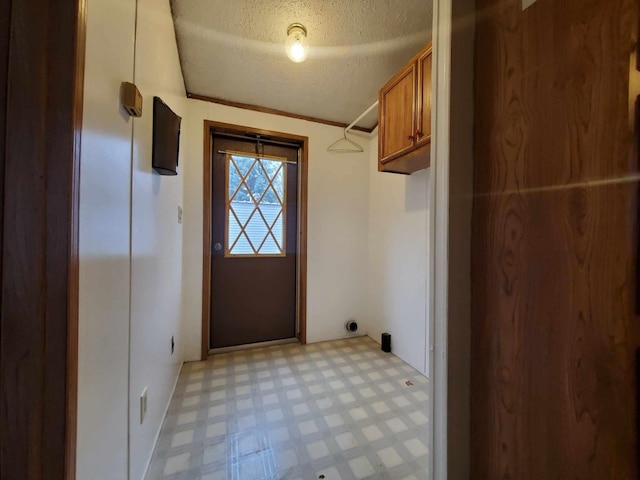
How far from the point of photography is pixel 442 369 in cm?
79

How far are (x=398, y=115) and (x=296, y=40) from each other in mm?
803

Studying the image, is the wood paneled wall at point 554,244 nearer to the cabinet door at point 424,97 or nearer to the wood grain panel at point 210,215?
the cabinet door at point 424,97

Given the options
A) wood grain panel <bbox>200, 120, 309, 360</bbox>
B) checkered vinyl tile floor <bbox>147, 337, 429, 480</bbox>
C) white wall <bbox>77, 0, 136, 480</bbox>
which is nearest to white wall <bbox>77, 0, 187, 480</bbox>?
white wall <bbox>77, 0, 136, 480</bbox>

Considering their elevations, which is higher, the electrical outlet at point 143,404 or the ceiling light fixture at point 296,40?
the ceiling light fixture at point 296,40

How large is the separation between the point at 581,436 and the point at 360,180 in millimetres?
2474

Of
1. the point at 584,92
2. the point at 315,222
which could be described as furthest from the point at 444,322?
the point at 315,222

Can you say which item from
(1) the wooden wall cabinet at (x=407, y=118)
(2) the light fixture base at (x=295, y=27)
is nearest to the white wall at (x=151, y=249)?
(2) the light fixture base at (x=295, y=27)

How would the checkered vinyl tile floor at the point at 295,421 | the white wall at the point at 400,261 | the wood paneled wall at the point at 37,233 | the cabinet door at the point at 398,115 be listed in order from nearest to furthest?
the wood paneled wall at the point at 37,233, the checkered vinyl tile floor at the point at 295,421, the cabinet door at the point at 398,115, the white wall at the point at 400,261

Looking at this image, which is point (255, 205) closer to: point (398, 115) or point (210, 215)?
point (210, 215)

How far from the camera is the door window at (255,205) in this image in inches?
94.0

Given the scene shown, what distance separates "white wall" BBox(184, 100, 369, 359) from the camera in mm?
2201

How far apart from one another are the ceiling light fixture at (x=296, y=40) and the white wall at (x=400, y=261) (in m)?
1.25

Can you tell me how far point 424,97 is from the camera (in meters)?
1.48

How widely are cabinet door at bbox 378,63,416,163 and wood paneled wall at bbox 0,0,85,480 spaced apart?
1576mm
